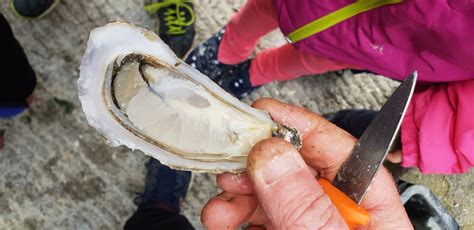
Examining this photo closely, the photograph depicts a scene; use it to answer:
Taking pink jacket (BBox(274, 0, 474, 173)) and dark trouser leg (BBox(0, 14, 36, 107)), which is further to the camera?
dark trouser leg (BBox(0, 14, 36, 107))

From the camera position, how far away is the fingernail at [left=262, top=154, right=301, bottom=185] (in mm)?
826

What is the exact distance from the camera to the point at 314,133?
1.04 meters

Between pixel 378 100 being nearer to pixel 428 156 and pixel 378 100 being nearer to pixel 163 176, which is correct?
pixel 428 156

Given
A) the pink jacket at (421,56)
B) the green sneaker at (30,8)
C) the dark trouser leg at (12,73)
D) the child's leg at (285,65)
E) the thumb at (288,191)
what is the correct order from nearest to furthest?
the thumb at (288,191) < the pink jacket at (421,56) < the dark trouser leg at (12,73) < the child's leg at (285,65) < the green sneaker at (30,8)

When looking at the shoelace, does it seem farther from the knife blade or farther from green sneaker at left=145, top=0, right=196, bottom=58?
the knife blade

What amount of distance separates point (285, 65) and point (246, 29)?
154mm

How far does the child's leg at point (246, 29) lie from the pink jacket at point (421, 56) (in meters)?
0.16

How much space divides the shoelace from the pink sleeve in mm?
774

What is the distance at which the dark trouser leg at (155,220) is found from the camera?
1.43 meters

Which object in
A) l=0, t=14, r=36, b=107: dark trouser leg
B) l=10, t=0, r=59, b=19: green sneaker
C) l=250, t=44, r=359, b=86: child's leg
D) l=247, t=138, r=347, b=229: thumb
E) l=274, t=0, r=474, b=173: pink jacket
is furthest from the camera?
l=10, t=0, r=59, b=19: green sneaker

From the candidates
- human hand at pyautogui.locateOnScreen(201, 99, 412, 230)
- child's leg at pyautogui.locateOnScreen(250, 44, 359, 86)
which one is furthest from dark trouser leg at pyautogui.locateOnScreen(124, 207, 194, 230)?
child's leg at pyautogui.locateOnScreen(250, 44, 359, 86)

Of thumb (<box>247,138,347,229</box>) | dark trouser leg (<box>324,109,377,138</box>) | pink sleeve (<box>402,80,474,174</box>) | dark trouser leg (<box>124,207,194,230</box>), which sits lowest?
dark trouser leg (<box>124,207,194,230</box>)

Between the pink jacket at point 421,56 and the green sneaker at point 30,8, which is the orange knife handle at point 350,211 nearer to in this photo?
the pink jacket at point 421,56

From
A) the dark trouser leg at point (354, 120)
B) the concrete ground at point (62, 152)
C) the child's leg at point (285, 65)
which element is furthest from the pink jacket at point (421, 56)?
the concrete ground at point (62, 152)
